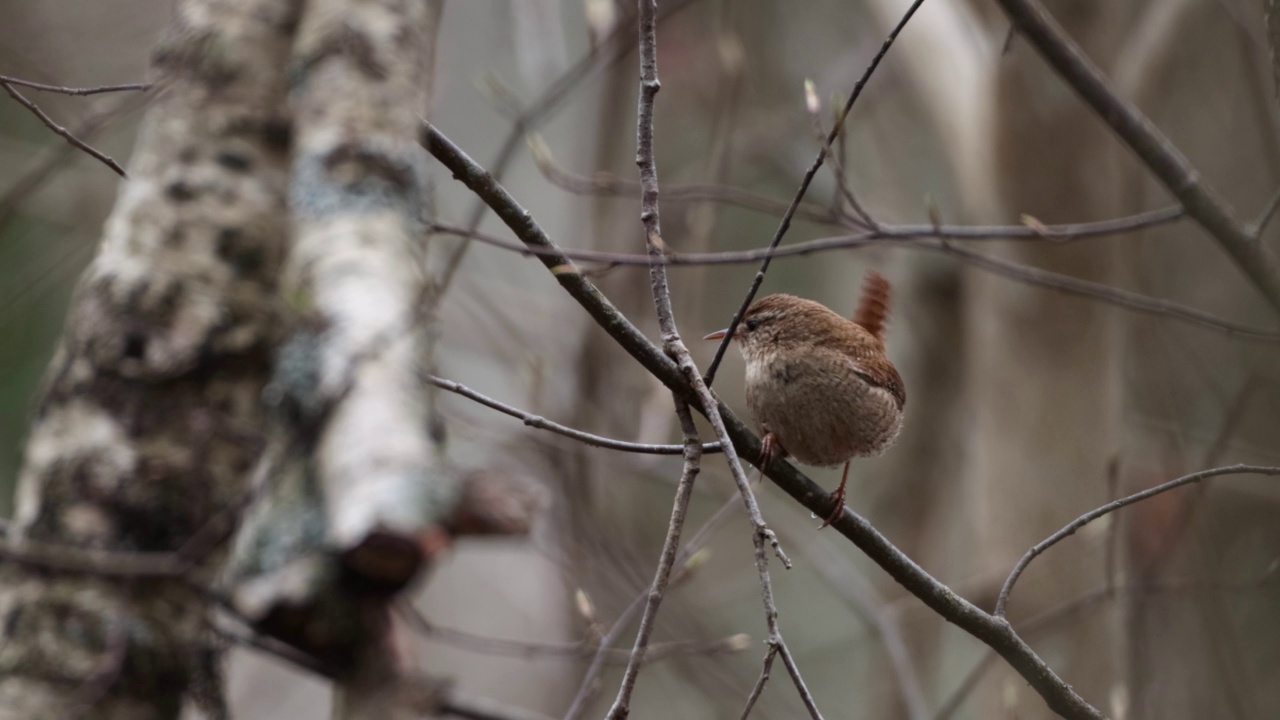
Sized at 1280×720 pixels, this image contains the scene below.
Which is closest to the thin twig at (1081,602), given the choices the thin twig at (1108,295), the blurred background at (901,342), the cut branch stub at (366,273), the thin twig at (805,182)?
the blurred background at (901,342)

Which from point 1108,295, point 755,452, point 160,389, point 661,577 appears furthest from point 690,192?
point 160,389

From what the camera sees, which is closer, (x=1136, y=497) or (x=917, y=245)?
(x=1136, y=497)

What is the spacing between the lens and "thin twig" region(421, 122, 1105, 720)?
7.00 feet

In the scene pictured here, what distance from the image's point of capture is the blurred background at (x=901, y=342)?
15.5ft

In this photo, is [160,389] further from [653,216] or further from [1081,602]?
[1081,602]

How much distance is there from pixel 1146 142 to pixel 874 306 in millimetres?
1071

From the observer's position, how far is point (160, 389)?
4.87 feet

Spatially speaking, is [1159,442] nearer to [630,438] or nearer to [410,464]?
[630,438]

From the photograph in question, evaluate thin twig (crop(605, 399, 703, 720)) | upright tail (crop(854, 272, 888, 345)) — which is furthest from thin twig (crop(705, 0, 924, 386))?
upright tail (crop(854, 272, 888, 345))

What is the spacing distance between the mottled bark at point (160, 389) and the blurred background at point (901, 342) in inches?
17.1

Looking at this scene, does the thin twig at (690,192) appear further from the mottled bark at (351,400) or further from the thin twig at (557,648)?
the mottled bark at (351,400)

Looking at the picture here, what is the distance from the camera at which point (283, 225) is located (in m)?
1.57

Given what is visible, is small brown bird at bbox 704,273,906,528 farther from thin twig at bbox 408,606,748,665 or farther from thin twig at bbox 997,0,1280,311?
thin twig at bbox 997,0,1280,311

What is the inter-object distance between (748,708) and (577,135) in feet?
20.6
